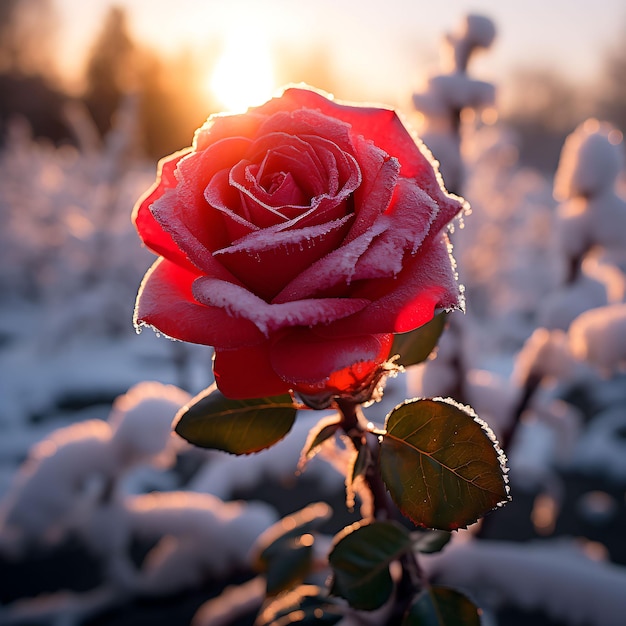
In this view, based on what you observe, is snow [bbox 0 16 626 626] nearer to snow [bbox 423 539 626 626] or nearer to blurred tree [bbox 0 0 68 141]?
snow [bbox 423 539 626 626]

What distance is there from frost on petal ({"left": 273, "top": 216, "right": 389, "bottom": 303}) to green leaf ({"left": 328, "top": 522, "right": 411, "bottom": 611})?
0.25 meters

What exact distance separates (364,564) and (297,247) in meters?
0.30

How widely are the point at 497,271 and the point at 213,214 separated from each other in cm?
390

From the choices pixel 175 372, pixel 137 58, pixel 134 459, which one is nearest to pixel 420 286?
pixel 134 459

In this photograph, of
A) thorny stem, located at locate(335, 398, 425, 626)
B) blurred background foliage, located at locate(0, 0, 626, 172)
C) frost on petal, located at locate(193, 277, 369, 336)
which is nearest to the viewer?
frost on petal, located at locate(193, 277, 369, 336)

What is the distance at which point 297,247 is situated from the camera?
0.31m

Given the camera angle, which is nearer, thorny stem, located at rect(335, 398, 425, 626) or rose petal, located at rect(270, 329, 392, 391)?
rose petal, located at rect(270, 329, 392, 391)

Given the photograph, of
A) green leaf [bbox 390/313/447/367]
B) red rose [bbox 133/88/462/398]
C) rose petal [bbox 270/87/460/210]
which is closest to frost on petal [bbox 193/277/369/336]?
red rose [bbox 133/88/462/398]

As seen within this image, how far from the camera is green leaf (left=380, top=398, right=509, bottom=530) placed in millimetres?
354

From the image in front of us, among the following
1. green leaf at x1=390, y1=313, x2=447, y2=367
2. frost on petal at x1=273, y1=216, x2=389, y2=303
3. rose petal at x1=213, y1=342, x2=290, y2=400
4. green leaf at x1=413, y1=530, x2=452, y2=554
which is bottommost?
green leaf at x1=413, y1=530, x2=452, y2=554

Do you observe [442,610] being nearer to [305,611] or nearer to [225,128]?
[305,611]

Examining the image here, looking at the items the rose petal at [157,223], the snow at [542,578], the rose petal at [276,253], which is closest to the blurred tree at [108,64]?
the snow at [542,578]

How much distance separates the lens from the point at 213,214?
34 cm

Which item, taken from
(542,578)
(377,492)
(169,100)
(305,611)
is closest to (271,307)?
(377,492)
